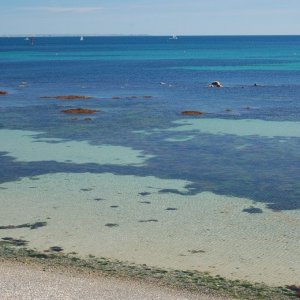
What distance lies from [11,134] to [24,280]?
94.7 ft

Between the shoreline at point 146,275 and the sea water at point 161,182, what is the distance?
0.65 metres

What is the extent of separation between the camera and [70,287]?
62.1 feet

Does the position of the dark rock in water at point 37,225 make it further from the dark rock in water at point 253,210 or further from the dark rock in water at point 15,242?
the dark rock in water at point 253,210

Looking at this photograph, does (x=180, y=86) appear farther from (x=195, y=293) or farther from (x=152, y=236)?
(x=195, y=293)

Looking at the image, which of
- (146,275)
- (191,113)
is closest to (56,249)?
(146,275)

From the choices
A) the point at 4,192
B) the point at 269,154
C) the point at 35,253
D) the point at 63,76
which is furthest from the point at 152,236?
the point at 63,76

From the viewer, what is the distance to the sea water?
23.2 m

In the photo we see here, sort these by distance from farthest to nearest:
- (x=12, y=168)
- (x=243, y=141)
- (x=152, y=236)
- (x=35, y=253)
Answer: (x=243, y=141) → (x=12, y=168) → (x=152, y=236) → (x=35, y=253)

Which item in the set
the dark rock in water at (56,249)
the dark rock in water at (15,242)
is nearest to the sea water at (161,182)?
the dark rock in water at (56,249)

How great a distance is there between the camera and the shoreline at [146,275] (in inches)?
753

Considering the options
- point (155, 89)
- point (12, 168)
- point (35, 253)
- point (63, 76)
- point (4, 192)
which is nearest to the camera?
point (35, 253)

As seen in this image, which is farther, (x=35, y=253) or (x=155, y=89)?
(x=155, y=89)

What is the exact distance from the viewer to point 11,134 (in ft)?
154

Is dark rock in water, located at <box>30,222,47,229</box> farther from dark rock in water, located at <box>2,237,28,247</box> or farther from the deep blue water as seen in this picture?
the deep blue water
